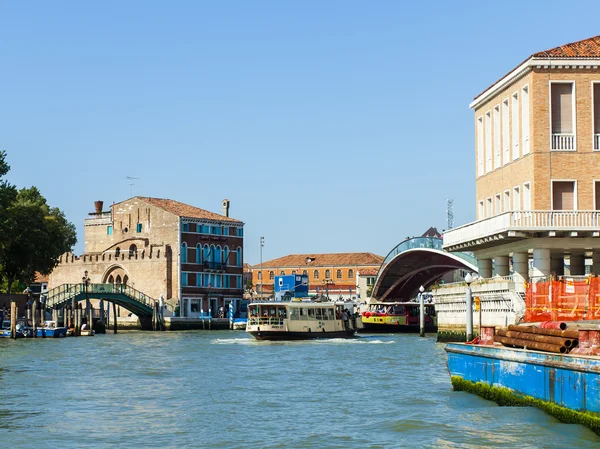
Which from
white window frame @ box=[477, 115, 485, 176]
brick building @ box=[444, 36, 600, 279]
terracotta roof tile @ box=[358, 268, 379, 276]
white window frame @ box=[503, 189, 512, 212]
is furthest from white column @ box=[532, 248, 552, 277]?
terracotta roof tile @ box=[358, 268, 379, 276]

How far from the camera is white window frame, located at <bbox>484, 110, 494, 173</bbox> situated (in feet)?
140

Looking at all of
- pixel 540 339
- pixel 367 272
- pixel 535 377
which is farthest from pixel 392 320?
pixel 535 377

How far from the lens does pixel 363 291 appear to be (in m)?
116

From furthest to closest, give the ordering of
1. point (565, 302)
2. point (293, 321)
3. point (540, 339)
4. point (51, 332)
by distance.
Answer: point (51, 332)
point (293, 321)
point (565, 302)
point (540, 339)

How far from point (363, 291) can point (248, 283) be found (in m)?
26.1

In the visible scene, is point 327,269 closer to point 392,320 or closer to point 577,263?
point 392,320

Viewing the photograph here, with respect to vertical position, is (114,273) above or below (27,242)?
below

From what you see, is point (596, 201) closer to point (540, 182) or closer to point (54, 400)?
point (540, 182)

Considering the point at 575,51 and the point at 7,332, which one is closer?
the point at 575,51

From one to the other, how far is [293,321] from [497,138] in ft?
57.0

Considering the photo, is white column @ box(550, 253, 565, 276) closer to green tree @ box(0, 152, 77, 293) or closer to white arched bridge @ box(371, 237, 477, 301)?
white arched bridge @ box(371, 237, 477, 301)

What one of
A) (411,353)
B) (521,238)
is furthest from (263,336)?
(521,238)

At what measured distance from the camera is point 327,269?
125 metres

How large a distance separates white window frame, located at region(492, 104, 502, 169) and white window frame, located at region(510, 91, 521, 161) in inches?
69.1
